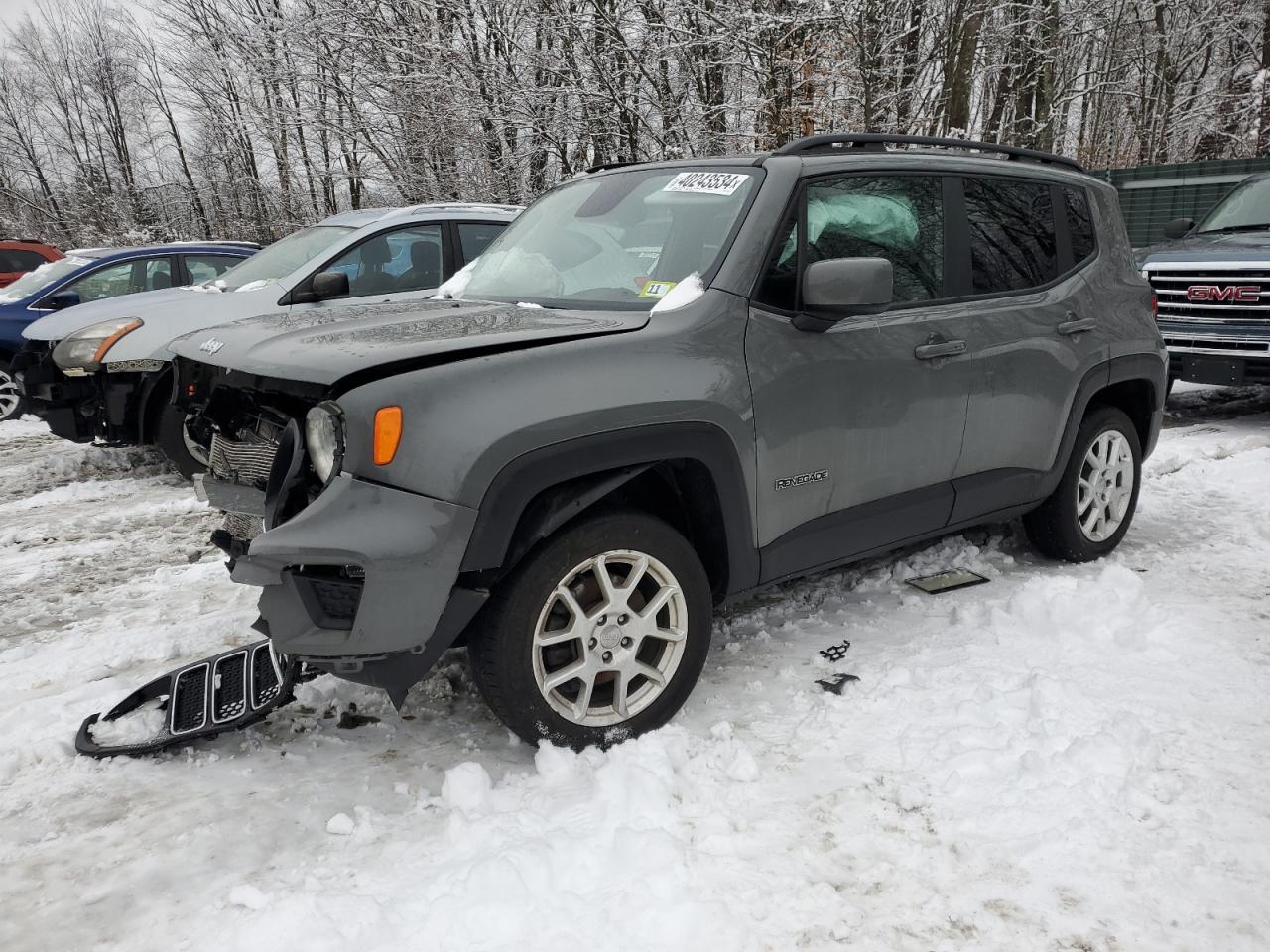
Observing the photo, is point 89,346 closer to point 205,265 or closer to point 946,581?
point 205,265

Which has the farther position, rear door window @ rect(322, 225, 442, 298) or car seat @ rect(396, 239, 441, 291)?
car seat @ rect(396, 239, 441, 291)

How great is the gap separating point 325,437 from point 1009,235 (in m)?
3.11

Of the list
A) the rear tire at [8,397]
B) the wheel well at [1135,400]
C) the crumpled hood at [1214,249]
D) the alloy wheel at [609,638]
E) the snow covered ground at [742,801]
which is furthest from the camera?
the rear tire at [8,397]

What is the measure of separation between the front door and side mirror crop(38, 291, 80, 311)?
8.61 meters

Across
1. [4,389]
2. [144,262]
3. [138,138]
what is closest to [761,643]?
[144,262]

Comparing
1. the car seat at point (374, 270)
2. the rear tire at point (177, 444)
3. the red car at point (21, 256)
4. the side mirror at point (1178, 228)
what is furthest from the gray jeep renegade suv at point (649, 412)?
the red car at point (21, 256)

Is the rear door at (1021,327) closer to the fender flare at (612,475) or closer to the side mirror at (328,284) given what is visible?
the fender flare at (612,475)

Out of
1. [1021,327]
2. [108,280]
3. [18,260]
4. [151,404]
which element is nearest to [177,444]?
[151,404]

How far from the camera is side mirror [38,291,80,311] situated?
9.16 meters

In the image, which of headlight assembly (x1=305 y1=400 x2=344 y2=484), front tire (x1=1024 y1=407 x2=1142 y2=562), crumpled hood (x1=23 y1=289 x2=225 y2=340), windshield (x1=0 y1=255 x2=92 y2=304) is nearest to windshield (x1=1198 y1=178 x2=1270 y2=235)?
front tire (x1=1024 y1=407 x2=1142 y2=562)

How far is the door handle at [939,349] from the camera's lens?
11.8 feet

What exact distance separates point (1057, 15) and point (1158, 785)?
15.7 m

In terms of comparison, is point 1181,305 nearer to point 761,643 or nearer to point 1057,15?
point 761,643

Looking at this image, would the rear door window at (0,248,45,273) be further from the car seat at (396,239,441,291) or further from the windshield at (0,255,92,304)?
the car seat at (396,239,441,291)
